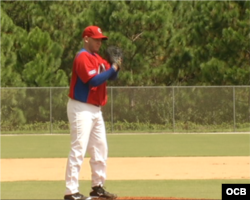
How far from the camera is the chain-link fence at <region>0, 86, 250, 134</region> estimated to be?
2975cm

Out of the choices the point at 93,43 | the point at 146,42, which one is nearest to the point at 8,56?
the point at 146,42

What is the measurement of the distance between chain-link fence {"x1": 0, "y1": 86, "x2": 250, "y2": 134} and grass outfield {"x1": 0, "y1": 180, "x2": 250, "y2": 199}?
1842 cm

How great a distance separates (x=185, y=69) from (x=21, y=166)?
1906cm

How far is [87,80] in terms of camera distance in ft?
26.7

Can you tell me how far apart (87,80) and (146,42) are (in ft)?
78.2

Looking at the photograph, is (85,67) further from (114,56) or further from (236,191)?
(236,191)

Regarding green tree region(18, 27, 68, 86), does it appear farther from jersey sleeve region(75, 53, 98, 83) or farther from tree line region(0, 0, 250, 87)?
jersey sleeve region(75, 53, 98, 83)

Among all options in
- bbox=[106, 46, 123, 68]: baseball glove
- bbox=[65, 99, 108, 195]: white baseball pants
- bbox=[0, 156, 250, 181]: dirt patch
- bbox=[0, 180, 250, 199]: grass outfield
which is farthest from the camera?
bbox=[0, 156, 250, 181]: dirt patch

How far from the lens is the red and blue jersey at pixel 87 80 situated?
8.15 meters

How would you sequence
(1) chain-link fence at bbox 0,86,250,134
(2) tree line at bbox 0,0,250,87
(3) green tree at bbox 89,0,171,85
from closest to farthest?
(1) chain-link fence at bbox 0,86,250,134 < (2) tree line at bbox 0,0,250,87 < (3) green tree at bbox 89,0,171,85

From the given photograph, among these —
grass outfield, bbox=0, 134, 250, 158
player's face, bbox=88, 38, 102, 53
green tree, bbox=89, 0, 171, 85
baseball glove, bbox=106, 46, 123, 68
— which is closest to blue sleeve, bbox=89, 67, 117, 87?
baseball glove, bbox=106, 46, 123, 68

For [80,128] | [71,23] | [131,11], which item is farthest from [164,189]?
[71,23]

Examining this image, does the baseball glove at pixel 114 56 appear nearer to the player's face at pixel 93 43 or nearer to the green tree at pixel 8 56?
the player's face at pixel 93 43

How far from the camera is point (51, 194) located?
971 cm
